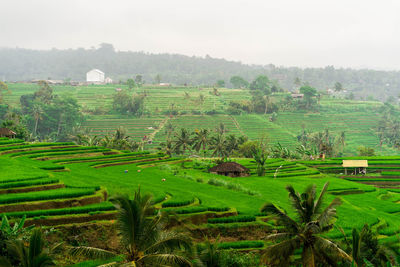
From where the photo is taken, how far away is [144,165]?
47.2 m

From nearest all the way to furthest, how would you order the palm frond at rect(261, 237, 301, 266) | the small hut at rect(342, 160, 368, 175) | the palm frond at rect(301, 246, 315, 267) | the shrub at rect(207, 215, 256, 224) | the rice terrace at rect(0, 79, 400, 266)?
1. the palm frond at rect(301, 246, 315, 267)
2. the palm frond at rect(261, 237, 301, 266)
3. the rice terrace at rect(0, 79, 400, 266)
4. the shrub at rect(207, 215, 256, 224)
5. the small hut at rect(342, 160, 368, 175)

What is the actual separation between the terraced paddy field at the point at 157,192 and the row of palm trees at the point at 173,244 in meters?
4.56

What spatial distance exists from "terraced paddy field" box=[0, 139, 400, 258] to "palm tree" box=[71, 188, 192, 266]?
16.5 feet

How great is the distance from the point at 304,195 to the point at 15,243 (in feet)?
38.7

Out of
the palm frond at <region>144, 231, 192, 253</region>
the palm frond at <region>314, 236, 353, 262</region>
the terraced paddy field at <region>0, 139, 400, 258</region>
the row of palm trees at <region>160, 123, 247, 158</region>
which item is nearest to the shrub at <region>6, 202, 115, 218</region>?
the terraced paddy field at <region>0, 139, 400, 258</region>

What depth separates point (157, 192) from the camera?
29469 millimetres

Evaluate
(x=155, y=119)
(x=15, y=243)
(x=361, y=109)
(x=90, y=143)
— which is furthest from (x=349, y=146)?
(x=15, y=243)

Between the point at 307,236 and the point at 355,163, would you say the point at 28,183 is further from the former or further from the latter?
the point at 355,163

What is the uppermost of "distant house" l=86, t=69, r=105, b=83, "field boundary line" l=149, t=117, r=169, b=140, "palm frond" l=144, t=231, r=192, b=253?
"distant house" l=86, t=69, r=105, b=83

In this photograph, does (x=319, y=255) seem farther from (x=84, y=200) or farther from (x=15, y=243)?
(x=84, y=200)

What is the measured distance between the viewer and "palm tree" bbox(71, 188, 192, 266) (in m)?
15.0

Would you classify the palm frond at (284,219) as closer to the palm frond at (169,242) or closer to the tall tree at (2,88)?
the palm frond at (169,242)

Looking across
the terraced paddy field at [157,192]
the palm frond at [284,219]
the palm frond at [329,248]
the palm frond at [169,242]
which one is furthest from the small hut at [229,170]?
the palm frond at [169,242]

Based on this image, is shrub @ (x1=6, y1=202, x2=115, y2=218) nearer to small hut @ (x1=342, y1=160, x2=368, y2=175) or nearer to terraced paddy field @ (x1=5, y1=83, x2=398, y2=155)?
small hut @ (x1=342, y1=160, x2=368, y2=175)
